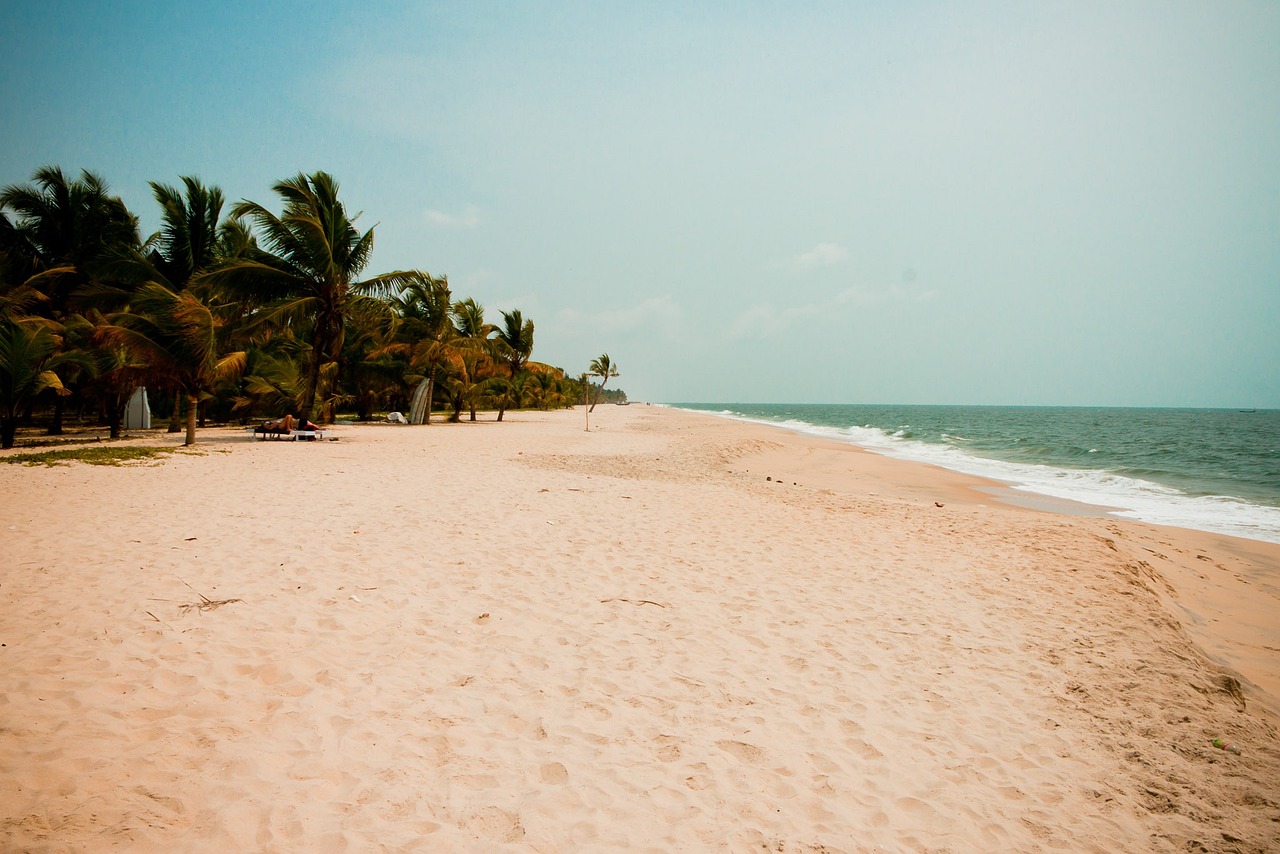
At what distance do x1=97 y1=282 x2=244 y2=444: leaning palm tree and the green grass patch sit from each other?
171 cm

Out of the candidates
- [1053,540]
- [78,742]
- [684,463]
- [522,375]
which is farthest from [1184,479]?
[522,375]

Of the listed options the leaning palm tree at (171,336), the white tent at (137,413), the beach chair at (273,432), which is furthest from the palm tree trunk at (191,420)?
the white tent at (137,413)

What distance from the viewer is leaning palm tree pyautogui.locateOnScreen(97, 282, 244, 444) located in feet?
43.2

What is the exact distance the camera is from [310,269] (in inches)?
682

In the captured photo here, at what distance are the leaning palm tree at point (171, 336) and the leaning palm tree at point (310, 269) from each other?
260 cm

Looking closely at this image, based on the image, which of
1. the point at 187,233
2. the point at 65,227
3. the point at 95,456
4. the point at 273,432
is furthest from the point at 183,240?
the point at 95,456

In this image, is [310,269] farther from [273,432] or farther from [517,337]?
[517,337]

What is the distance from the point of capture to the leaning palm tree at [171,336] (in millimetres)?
13164

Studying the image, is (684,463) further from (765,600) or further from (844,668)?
(844,668)

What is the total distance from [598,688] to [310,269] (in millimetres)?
18520

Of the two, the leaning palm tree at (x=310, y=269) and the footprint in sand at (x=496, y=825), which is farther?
the leaning palm tree at (x=310, y=269)

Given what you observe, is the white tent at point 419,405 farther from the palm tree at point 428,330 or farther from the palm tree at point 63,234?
the palm tree at point 63,234

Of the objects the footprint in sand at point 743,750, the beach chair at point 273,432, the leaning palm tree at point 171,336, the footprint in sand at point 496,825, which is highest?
the leaning palm tree at point 171,336

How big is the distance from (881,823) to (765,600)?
2482 millimetres
